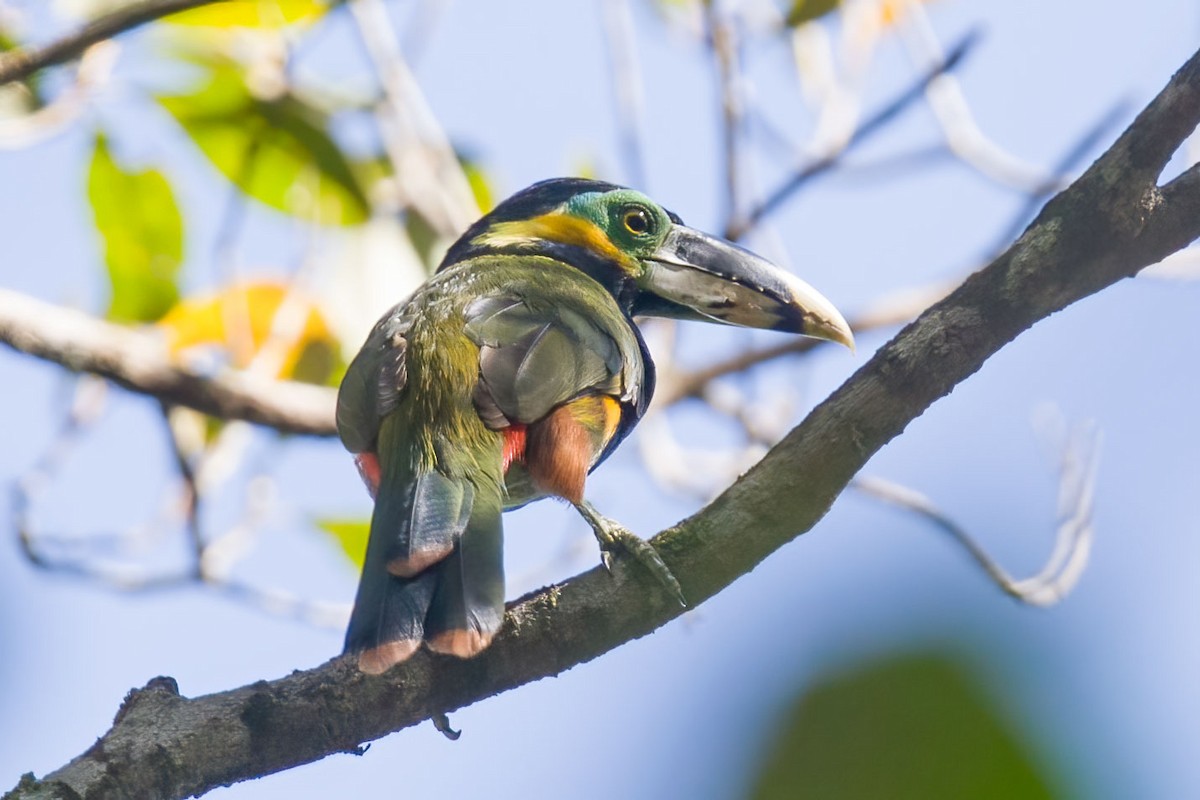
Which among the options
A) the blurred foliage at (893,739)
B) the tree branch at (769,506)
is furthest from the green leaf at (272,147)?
the blurred foliage at (893,739)

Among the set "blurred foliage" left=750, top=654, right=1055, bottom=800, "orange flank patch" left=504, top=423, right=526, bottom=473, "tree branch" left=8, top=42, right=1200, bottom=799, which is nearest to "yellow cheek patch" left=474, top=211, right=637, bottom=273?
"orange flank patch" left=504, top=423, right=526, bottom=473

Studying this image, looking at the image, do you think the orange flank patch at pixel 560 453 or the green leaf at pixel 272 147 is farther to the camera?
the green leaf at pixel 272 147

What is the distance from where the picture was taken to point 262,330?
196 inches

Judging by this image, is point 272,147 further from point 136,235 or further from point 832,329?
point 832,329

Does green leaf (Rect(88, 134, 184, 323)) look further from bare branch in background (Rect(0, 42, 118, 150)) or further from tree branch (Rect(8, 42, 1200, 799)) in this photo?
tree branch (Rect(8, 42, 1200, 799))

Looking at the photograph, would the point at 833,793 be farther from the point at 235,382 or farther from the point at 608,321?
the point at 235,382

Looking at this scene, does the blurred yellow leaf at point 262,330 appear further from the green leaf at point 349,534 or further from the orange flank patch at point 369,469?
the orange flank patch at point 369,469

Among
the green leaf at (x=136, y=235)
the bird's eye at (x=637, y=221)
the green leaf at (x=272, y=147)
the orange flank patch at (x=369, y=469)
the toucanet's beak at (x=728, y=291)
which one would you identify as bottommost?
the orange flank patch at (x=369, y=469)

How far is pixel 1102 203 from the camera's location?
2.42 m

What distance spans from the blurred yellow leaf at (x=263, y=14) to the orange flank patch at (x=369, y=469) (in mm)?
2120

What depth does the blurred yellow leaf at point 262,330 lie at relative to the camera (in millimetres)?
4680

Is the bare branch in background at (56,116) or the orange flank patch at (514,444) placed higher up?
the bare branch in background at (56,116)

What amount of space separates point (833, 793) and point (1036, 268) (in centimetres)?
175

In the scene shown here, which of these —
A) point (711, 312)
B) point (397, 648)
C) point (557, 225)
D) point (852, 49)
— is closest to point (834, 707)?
point (397, 648)
